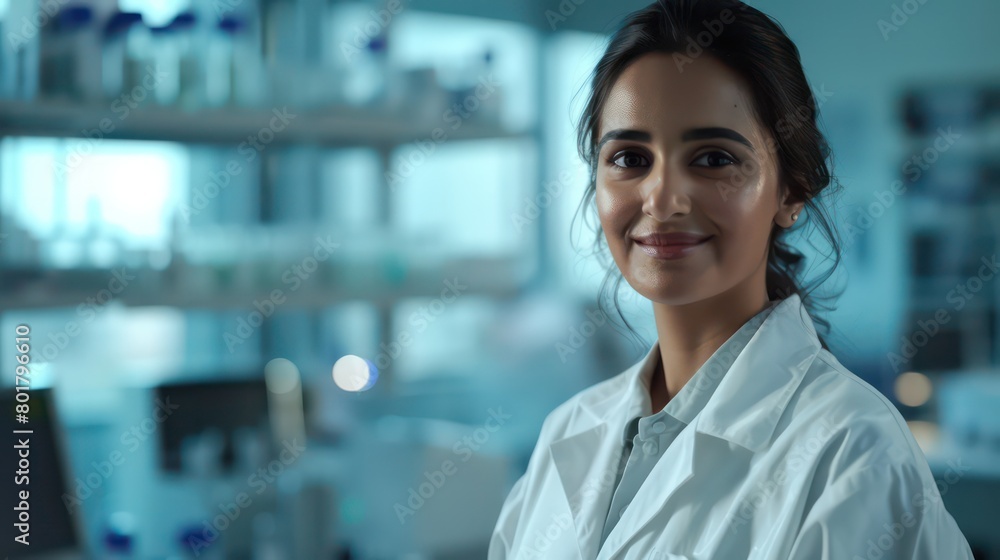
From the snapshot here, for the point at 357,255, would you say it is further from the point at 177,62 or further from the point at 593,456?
the point at 593,456

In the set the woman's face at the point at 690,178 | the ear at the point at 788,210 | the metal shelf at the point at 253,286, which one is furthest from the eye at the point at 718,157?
the metal shelf at the point at 253,286

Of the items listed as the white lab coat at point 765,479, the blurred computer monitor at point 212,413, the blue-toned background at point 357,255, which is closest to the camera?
the white lab coat at point 765,479

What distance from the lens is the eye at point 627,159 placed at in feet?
3.26

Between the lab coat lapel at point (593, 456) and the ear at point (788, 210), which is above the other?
the ear at point (788, 210)

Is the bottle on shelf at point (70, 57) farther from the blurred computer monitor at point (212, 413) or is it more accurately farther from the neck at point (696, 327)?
the neck at point (696, 327)

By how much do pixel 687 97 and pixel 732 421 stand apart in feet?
1.17

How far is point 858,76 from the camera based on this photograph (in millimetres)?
3023

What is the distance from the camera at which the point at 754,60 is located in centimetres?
96

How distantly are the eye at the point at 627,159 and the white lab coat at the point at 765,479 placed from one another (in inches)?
9.5

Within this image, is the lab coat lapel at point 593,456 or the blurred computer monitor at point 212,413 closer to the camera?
the lab coat lapel at point 593,456

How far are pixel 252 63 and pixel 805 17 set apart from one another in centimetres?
198

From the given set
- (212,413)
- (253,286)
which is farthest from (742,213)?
(212,413)

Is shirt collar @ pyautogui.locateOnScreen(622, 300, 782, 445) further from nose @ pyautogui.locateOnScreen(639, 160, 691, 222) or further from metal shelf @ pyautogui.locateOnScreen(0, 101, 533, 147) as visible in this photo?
metal shelf @ pyautogui.locateOnScreen(0, 101, 533, 147)

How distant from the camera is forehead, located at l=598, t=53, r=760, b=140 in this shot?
94 centimetres
